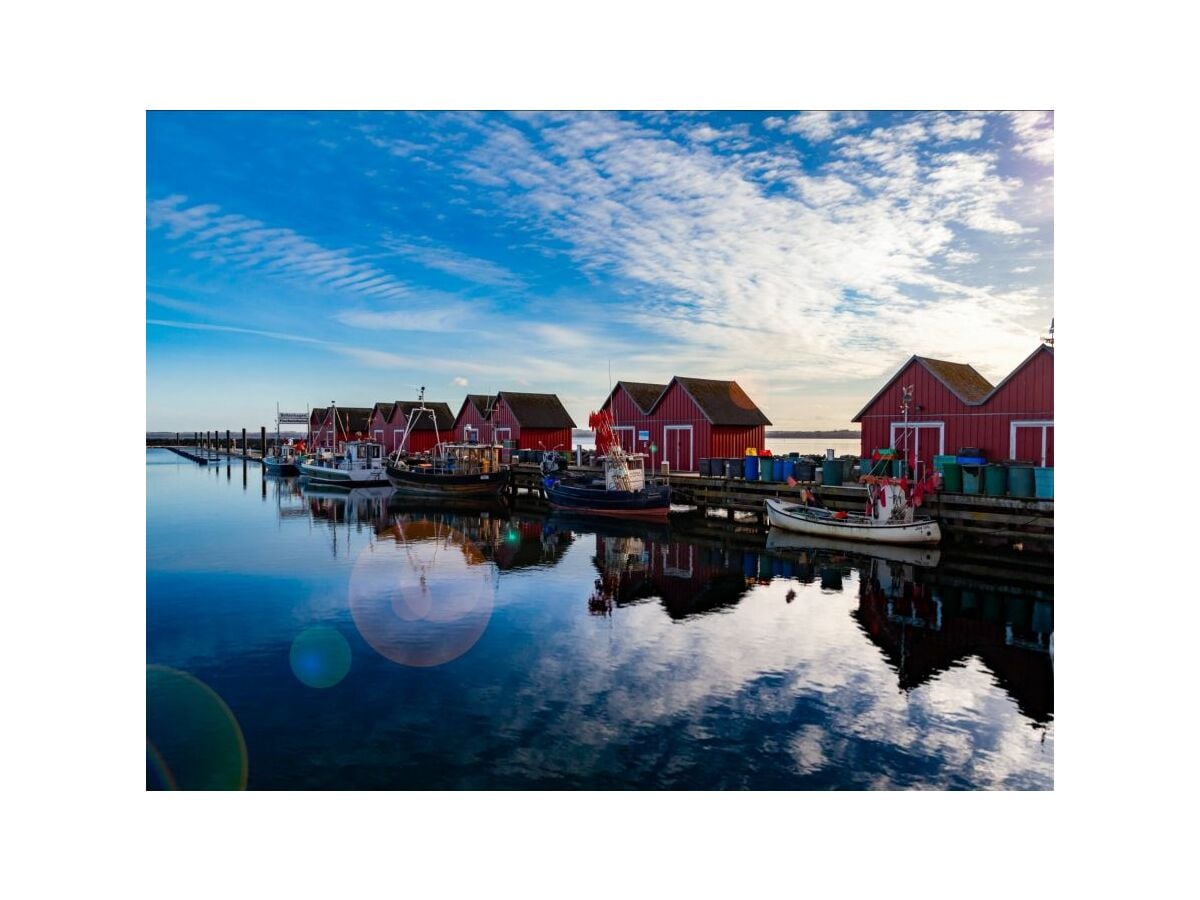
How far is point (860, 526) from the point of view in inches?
953

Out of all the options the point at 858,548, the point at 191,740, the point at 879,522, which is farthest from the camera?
the point at 879,522

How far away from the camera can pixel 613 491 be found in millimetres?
32844

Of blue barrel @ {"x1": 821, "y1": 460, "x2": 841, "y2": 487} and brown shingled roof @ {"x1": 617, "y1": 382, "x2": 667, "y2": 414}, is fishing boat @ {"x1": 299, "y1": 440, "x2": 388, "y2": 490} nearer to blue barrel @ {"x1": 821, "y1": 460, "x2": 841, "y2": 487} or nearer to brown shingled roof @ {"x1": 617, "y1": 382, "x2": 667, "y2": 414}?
brown shingled roof @ {"x1": 617, "y1": 382, "x2": 667, "y2": 414}

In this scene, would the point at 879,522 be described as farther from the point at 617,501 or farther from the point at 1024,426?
the point at 617,501

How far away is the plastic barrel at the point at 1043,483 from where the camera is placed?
2170 cm

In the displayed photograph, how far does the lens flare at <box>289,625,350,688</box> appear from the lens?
456 inches

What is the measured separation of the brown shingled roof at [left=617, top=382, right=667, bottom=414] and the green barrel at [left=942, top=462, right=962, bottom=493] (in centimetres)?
1767

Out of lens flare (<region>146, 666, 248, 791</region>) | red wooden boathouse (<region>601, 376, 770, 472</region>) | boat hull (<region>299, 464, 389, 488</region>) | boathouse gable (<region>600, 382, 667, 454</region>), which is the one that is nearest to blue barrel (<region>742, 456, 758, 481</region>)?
red wooden boathouse (<region>601, 376, 770, 472</region>)

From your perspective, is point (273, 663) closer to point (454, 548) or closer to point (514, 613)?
point (514, 613)

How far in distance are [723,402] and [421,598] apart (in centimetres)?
2438

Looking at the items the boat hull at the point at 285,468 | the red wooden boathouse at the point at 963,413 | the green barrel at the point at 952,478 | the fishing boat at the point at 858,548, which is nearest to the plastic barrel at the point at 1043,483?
the red wooden boathouse at the point at 963,413

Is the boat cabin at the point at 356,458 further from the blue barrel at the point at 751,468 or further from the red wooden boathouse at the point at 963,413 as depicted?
the red wooden boathouse at the point at 963,413

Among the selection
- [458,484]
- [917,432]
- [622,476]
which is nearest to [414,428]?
[458,484]

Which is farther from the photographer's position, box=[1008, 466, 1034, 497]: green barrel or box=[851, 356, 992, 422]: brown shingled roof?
box=[851, 356, 992, 422]: brown shingled roof
